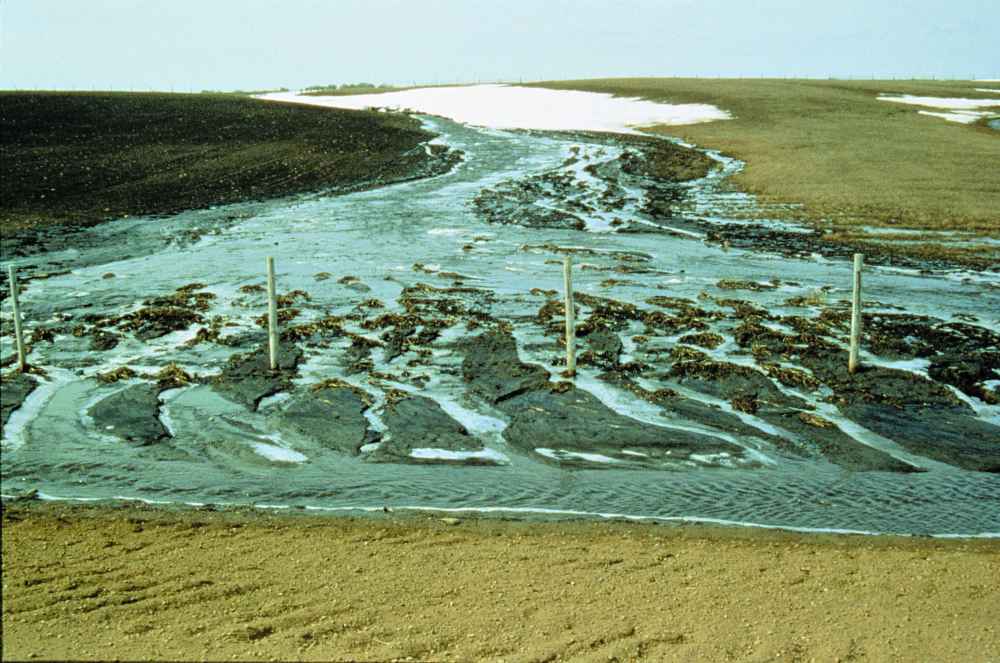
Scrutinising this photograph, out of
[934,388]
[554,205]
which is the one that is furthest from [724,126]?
[934,388]

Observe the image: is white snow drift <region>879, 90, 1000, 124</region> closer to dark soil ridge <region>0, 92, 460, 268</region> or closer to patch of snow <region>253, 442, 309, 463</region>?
dark soil ridge <region>0, 92, 460, 268</region>

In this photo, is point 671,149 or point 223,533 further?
point 671,149

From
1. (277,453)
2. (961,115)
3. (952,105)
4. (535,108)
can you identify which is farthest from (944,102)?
(277,453)

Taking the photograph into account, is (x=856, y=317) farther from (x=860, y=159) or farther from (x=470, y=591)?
(x=860, y=159)

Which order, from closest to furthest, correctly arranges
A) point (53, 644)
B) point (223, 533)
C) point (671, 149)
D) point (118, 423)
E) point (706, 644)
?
point (53, 644), point (706, 644), point (223, 533), point (118, 423), point (671, 149)

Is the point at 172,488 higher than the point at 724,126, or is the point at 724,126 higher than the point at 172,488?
the point at 724,126

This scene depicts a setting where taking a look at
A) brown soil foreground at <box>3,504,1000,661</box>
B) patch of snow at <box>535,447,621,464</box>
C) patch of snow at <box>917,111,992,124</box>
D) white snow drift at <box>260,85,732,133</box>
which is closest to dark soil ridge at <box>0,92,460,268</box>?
white snow drift at <box>260,85,732,133</box>

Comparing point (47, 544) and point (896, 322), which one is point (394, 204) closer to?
point (896, 322)

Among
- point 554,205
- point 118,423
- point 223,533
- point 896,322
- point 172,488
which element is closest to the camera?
point 223,533
